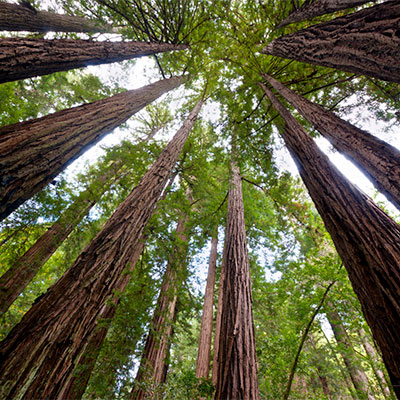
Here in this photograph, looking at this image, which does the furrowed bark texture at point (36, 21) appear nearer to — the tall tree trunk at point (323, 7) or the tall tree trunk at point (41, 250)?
the tall tree trunk at point (41, 250)

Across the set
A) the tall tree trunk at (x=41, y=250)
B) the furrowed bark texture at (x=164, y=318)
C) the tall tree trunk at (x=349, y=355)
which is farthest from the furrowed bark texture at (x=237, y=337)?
the tall tree trunk at (x=41, y=250)

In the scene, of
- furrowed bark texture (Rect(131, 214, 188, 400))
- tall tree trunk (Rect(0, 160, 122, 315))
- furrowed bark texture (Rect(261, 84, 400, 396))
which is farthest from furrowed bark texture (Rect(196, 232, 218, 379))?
tall tree trunk (Rect(0, 160, 122, 315))

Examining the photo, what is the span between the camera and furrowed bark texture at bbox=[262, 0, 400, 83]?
5.27 ft

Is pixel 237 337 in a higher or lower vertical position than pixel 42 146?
lower

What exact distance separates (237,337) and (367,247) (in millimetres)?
1834

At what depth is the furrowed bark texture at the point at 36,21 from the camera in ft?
13.7

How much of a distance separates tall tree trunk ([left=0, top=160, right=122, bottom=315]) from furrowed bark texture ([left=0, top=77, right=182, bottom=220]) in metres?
1.59

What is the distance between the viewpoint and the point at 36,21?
4.76 metres

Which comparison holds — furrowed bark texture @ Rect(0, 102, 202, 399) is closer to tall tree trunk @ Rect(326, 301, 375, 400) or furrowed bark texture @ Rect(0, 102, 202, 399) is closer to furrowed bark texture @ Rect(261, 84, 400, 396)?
furrowed bark texture @ Rect(261, 84, 400, 396)

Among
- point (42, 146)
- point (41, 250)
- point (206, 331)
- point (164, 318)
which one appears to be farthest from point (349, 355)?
point (41, 250)

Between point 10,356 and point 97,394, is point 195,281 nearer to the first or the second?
point 97,394

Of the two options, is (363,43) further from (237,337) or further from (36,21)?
(36,21)

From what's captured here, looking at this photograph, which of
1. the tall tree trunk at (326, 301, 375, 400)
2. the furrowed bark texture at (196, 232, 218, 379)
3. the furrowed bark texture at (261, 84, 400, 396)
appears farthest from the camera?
the furrowed bark texture at (196, 232, 218, 379)

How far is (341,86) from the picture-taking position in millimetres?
4176
